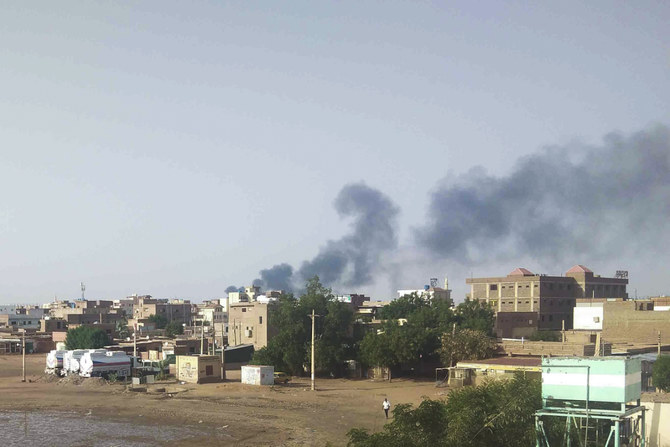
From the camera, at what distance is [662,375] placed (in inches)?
1833

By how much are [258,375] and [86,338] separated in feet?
145

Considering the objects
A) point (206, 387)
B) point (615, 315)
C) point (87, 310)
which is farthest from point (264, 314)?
point (87, 310)

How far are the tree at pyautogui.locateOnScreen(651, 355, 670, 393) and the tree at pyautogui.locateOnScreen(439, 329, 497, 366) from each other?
1468 cm

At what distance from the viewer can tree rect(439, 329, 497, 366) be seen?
5889 cm

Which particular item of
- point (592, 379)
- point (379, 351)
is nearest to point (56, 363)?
point (379, 351)

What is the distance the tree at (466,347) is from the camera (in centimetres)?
5889

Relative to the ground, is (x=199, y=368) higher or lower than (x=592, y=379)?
lower

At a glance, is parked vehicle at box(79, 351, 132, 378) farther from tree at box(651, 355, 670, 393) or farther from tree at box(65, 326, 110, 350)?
tree at box(651, 355, 670, 393)

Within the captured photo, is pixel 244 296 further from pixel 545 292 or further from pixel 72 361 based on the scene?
pixel 72 361

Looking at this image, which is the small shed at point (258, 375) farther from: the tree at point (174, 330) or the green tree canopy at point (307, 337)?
the tree at point (174, 330)

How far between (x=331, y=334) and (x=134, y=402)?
74.0 ft

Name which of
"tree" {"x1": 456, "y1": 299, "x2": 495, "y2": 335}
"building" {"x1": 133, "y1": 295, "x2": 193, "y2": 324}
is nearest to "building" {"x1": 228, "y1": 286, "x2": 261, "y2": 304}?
"building" {"x1": 133, "y1": 295, "x2": 193, "y2": 324}

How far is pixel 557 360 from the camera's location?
23.1 metres

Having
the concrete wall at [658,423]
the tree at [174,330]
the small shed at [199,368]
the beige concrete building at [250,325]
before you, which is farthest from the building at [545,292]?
the concrete wall at [658,423]
